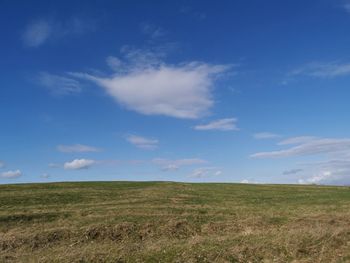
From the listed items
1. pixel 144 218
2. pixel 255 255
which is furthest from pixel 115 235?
pixel 255 255

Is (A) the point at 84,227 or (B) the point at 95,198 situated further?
(B) the point at 95,198

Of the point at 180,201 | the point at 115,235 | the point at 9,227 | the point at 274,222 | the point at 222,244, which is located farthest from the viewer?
the point at 180,201

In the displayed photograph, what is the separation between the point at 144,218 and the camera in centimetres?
2806

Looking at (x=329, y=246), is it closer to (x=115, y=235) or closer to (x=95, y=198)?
(x=115, y=235)

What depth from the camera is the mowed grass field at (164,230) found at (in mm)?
18188

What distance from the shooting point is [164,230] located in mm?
25344

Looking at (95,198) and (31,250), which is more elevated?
(95,198)

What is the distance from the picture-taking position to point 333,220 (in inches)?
1094

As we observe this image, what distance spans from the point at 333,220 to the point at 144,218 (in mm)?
12360

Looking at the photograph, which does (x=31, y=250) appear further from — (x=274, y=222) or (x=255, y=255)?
(x=274, y=222)

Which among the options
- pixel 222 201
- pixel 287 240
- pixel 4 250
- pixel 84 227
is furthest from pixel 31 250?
pixel 222 201

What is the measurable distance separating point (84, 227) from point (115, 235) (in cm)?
190

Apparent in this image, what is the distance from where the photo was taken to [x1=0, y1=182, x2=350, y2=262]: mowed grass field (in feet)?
59.7

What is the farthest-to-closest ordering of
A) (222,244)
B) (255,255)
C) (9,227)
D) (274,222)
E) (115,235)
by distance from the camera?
(274,222)
(9,227)
(115,235)
(222,244)
(255,255)
